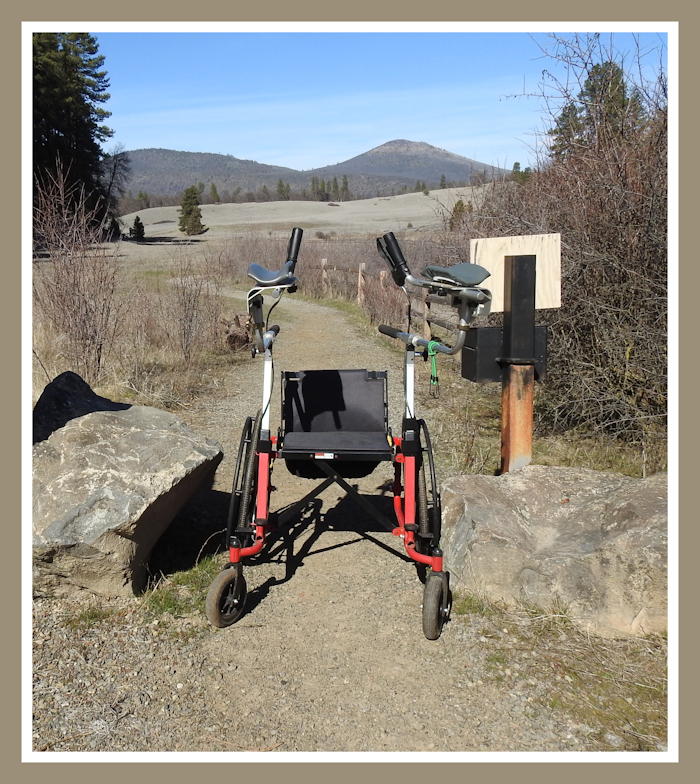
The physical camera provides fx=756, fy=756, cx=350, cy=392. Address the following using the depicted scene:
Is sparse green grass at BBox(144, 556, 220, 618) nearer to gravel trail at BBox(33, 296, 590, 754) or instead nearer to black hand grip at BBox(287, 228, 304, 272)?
gravel trail at BBox(33, 296, 590, 754)

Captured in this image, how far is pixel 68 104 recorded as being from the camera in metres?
33.3

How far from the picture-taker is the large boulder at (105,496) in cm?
368

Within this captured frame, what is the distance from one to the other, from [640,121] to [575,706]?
4808mm

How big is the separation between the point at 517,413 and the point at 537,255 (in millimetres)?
1055

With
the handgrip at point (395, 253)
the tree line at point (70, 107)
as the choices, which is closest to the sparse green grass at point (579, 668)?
the handgrip at point (395, 253)

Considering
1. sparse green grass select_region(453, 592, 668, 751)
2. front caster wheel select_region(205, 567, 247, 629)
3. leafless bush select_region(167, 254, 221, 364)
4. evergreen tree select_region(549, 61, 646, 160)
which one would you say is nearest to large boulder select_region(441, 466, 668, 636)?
sparse green grass select_region(453, 592, 668, 751)

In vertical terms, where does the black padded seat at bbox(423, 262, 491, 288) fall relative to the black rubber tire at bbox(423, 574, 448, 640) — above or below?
above

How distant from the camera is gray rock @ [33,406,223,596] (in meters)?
3.68

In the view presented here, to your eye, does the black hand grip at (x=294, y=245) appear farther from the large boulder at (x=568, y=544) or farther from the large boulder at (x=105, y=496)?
the large boulder at (x=568, y=544)

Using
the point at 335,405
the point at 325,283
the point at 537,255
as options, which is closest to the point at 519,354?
the point at 537,255

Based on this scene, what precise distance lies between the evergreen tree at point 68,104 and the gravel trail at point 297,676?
2923 cm

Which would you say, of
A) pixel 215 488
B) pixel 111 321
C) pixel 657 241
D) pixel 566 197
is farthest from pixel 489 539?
pixel 111 321

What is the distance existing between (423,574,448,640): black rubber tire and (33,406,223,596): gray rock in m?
1.42

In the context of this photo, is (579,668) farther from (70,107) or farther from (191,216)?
(191,216)
